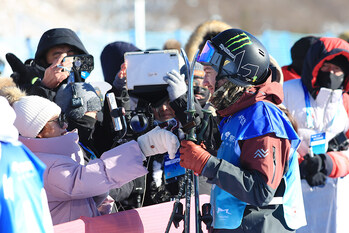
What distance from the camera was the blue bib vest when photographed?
3.12m

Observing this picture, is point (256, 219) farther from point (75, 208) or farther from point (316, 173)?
point (316, 173)

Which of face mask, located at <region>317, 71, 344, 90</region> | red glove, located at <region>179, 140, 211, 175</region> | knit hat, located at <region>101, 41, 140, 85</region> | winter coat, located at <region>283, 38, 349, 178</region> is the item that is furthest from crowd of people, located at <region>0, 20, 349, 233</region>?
face mask, located at <region>317, 71, 344, 90</region>

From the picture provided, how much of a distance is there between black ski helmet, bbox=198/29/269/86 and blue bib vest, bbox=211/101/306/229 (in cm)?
22

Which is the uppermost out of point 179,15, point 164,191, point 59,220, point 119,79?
point 119,79

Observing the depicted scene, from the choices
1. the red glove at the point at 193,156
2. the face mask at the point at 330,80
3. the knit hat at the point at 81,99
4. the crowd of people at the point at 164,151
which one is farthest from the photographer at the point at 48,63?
the face mask at the point at 330,80

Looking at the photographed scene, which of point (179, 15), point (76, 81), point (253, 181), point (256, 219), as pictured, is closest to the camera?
point (253, 181)

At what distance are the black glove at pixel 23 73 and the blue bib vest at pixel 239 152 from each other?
223cm

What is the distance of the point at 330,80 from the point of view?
5.70 meters

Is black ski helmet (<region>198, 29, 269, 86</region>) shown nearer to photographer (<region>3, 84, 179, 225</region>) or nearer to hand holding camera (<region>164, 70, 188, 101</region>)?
hand holding camera (<region>164, 70, 188, 101</region>)

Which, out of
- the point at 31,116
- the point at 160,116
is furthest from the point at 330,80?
the point at 31,116

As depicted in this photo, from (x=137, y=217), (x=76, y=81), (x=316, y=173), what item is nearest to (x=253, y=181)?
(x=137, y=217)

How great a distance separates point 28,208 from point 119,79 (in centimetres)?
264

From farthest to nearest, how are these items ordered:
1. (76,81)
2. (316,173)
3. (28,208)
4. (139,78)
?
1. (316,173)
2. (76,81)
3. (139,78)
4. (28,208)

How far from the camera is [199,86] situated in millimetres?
5008
